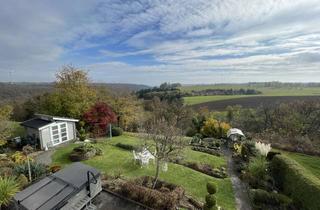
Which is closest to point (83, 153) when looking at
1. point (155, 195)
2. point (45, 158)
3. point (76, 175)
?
point (45, 158)

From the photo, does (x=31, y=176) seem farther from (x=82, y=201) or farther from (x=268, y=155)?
(x=268, y=155)

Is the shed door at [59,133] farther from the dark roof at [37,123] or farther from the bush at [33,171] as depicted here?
the bush at [33,171]

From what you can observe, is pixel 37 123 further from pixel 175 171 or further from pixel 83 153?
pixel 175 171

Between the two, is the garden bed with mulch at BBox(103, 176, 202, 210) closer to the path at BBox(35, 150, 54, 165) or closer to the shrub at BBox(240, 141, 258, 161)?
the path at BBox(35, 150, 54, 165)

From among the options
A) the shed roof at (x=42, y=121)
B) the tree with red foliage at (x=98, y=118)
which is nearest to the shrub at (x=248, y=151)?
the tree with red foliage at (x=98, y=118)

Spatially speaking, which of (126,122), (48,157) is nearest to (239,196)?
(48,157)
